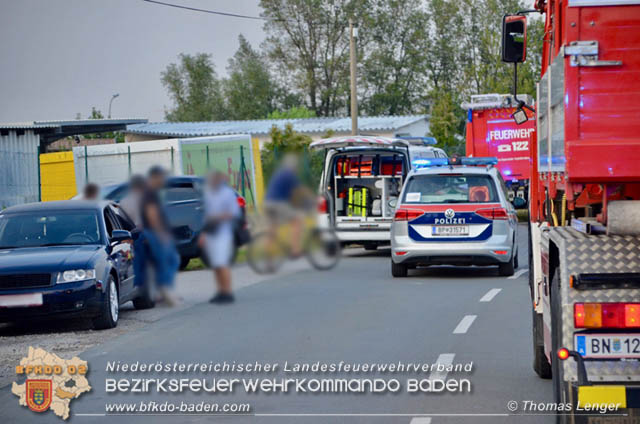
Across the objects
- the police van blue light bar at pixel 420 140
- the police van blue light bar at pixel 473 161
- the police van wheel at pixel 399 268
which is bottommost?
the police van wheel at pixel 399 268

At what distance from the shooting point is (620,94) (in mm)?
3682

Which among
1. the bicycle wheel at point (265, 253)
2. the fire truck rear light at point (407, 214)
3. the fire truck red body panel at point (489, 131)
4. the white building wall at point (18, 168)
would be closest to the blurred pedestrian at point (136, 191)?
the bicycle wheel at point (265, 253)

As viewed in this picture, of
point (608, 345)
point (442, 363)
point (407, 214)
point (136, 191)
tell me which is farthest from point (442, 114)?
point (442, 363)

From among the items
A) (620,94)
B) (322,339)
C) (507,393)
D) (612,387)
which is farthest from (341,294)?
(620,94)

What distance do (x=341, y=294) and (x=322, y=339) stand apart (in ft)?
13.1

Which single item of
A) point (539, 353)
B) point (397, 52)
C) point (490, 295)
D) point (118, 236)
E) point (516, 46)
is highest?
point (516, 46)

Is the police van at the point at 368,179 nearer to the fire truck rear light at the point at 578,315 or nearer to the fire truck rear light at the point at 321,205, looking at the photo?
the fire truck rear light at the point at 321,205

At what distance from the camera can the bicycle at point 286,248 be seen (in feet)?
3.74

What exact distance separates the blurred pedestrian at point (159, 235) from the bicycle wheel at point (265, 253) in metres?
0.09

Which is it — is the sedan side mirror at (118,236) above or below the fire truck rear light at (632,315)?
above

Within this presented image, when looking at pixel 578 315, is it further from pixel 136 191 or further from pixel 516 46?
pixel 136 191

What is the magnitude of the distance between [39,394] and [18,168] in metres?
5.77

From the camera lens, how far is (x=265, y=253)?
3.86 ft

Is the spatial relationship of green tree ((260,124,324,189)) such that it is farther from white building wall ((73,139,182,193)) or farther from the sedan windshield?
the sedan windshield
